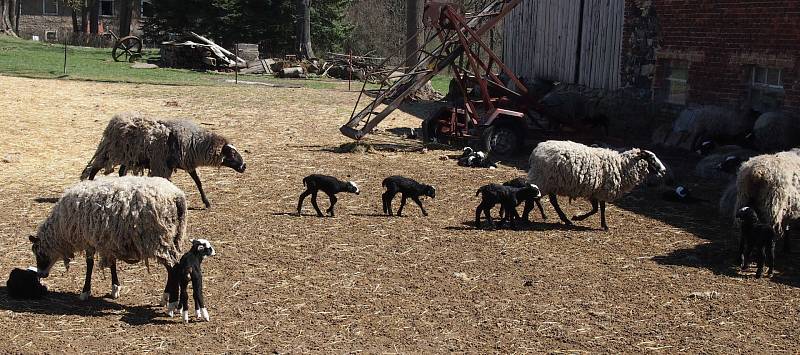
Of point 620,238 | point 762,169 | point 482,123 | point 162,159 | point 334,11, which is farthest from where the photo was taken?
point 334,11

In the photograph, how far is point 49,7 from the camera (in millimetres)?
75562

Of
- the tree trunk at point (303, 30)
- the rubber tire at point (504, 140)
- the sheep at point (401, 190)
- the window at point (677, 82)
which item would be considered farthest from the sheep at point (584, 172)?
the tree trunk at point (303, 30)

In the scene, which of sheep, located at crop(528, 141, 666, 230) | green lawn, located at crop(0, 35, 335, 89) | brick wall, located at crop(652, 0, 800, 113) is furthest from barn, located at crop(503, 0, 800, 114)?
green lawn, located at crop(0, 35, 335, 89)

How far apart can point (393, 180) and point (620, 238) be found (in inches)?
108

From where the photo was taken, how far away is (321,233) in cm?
1031

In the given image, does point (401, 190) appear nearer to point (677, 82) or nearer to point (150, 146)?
point (150, 146)

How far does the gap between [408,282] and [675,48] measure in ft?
38.2

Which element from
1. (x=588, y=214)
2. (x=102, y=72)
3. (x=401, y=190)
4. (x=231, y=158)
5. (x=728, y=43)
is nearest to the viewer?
(x=401, y=190)

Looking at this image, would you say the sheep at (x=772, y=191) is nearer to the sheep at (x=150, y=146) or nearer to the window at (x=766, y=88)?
the sheep at (x=150, y=146)

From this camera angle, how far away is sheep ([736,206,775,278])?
9.16 m

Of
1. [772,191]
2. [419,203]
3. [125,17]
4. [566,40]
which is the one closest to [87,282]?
[419,203]

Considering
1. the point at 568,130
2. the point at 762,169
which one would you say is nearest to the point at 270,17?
the point at 568,130

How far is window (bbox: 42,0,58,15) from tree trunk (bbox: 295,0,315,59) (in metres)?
40.9

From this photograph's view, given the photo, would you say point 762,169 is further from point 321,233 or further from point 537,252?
point 321,233
